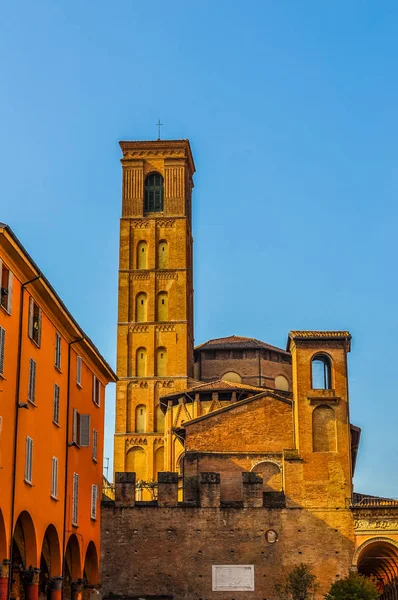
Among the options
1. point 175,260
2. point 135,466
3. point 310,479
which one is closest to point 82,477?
point 310,479

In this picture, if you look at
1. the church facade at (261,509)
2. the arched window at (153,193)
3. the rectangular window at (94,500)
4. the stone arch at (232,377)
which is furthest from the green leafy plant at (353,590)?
the arched window at (153,193)

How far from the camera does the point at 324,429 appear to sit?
42062 mm

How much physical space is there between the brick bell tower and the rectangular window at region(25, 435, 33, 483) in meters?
40.3

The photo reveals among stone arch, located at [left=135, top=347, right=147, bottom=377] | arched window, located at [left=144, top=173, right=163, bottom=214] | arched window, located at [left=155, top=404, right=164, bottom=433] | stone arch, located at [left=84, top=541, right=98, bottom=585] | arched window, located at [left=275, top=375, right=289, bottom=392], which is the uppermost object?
arched window, located at [left=144, top=173, right=163, bottom=214]

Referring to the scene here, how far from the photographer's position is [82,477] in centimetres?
3344

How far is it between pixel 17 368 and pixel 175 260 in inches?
1962

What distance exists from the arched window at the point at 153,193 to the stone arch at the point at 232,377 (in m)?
14.0

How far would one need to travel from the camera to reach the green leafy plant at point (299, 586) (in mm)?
38312

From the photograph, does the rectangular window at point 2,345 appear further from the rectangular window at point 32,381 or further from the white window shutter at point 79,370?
the white window shutter at point 79,370

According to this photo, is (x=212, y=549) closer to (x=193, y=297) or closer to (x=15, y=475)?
(x=15, y=475)

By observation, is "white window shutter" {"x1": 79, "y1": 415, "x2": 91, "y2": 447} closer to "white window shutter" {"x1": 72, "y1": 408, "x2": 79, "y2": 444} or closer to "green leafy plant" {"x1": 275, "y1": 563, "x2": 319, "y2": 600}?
"white window shutter" {"x1": 72, "y1": 408, "x2": 79, "y2": 444}

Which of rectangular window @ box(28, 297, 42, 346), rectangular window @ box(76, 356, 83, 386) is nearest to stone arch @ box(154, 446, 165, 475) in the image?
rectangular window @ box(76, 356, 83, 386)

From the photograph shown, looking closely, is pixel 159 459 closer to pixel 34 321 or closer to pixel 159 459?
pixel 159 459

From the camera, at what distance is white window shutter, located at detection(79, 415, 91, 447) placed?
1288 inches
